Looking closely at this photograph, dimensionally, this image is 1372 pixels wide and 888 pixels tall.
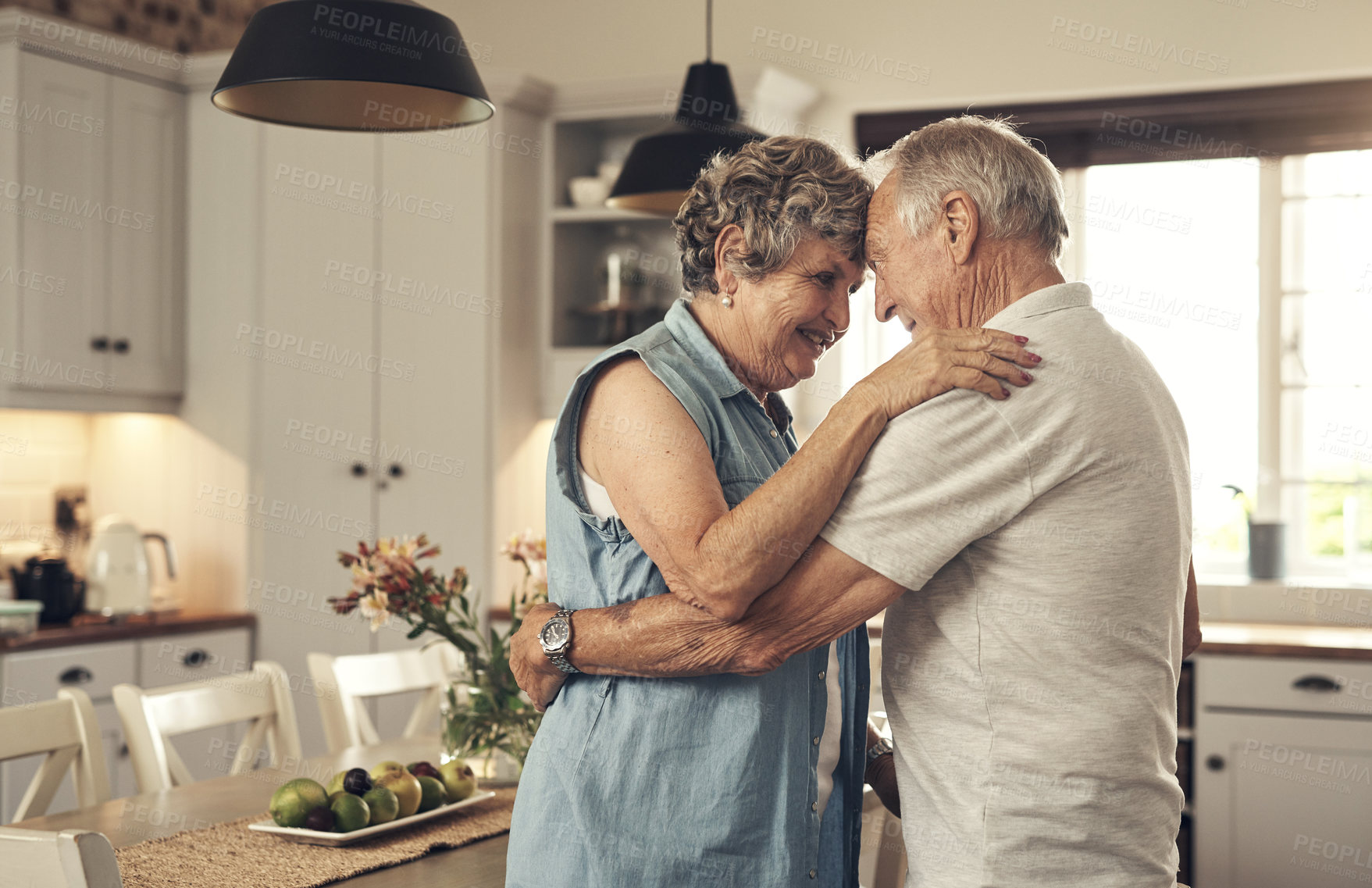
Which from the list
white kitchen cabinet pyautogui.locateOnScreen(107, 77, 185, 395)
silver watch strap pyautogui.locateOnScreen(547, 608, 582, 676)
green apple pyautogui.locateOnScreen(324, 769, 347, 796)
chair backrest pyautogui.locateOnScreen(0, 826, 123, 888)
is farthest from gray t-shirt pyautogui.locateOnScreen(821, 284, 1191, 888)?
white kitchen cabinet pyautogui.locateOnScreen(107, 77, 185, 395)

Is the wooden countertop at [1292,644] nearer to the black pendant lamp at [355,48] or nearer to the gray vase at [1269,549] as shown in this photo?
the gray vase at [1269,549]

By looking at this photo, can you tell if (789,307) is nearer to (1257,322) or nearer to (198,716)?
(198,716)

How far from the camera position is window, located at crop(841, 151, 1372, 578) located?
377 centimetres

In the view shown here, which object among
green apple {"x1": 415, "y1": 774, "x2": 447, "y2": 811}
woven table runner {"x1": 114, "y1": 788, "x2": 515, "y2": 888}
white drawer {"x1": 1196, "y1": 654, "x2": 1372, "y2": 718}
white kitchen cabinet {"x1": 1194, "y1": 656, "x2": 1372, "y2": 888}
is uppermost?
green apple {"x1": 415, "y1": 774, "x2": 447, "y2": 811}

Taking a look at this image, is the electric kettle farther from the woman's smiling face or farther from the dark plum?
the woman's smiling face

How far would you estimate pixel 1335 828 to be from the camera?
122 inches

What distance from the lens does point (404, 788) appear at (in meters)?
1.81

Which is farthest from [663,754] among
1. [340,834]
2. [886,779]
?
[340,834]

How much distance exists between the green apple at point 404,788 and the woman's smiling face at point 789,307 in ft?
2.87

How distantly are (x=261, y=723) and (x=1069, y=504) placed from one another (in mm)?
1928

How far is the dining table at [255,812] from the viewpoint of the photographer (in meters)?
1.63

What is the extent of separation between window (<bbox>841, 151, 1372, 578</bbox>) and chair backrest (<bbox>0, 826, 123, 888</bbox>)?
2968 mm

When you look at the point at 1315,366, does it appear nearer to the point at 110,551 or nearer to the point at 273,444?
the point at 273,444

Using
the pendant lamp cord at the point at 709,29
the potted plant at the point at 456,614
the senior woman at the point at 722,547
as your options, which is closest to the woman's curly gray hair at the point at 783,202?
the senior woman at the point at 722,547
